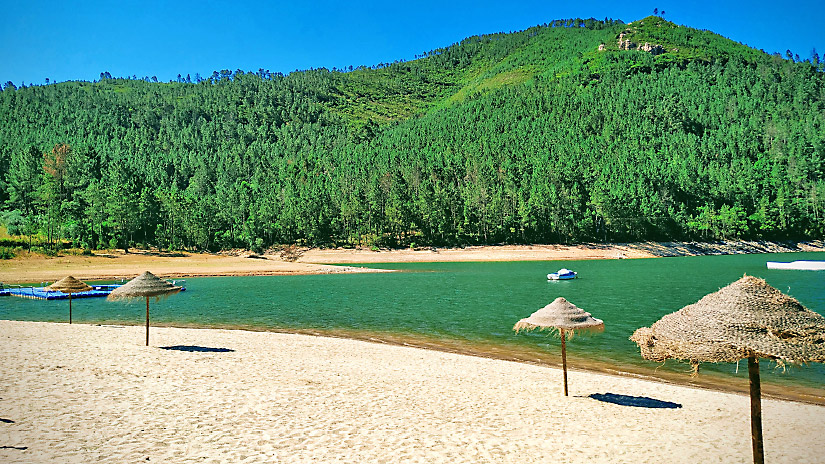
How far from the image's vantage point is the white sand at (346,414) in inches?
409

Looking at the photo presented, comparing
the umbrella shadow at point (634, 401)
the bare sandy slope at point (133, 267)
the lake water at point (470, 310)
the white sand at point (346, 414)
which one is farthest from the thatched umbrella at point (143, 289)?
the bare sandy slope at point (133, 267)

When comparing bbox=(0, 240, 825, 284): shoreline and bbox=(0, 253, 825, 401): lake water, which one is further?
bbox=(0, 240, 825, 284): shoreline

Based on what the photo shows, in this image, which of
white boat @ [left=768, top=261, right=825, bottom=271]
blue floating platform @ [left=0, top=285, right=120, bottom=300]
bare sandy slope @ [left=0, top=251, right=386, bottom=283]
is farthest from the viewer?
bare sandy slope @ [left=0, top=251, right=386, bottom=283]

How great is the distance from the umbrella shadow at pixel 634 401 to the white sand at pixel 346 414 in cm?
29

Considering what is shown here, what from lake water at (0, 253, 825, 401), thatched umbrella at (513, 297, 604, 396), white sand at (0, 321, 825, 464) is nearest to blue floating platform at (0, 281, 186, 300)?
lake water at (0, 253, 825, 401)

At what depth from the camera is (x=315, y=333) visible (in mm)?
29125

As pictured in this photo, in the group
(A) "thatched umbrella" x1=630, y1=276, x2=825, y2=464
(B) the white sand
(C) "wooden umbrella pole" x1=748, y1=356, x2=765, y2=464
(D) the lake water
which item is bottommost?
(D) the lake water

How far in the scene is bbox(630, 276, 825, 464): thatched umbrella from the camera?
8844 mm

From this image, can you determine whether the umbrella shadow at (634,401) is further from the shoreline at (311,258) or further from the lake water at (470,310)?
the shoreline at (311,258)

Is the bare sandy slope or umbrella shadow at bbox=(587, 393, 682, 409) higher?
the bare sandy slope

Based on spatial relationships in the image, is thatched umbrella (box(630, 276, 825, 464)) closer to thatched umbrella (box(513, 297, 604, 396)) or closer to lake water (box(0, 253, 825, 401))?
thatched umbrella (box(513, 297, 604, 396))

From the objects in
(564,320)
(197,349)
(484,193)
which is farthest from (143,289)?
(484,193)

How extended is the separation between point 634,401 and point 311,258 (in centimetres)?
9571

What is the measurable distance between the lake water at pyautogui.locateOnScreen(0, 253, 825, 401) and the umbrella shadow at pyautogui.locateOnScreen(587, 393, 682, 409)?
13.5ft
